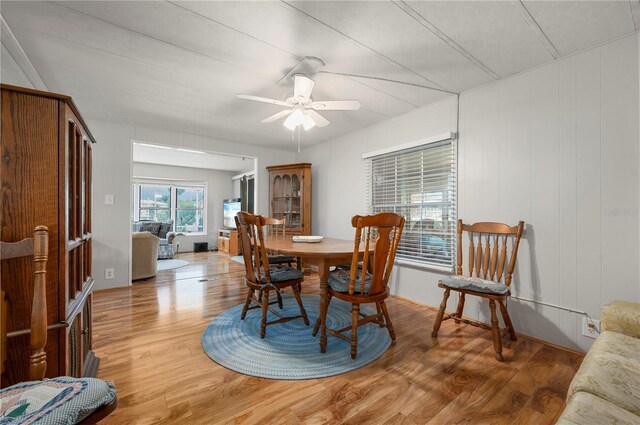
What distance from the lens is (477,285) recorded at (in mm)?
2035

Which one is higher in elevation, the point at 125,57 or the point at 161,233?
the point at 125,57

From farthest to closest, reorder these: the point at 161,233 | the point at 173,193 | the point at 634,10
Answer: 1. the point at 173,193
2. the point at 161,233
3. the point at 634,10

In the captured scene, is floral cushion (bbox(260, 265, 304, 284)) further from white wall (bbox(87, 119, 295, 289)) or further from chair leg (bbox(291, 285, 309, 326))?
white wall (bbox(87, 119, 295, 289))

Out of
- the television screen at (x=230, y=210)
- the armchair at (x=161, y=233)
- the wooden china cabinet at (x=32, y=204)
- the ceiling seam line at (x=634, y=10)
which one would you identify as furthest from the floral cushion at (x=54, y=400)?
the television screen at (x=230, y=210)

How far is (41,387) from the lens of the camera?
33.5 inches

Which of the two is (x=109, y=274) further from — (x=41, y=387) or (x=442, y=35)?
(x=442, y=35)

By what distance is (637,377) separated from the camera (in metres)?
1.05

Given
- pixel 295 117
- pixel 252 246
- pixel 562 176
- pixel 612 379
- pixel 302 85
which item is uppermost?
pixel 302 85

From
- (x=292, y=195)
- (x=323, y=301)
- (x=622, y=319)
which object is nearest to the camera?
(x=622, y=319)

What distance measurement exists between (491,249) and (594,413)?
70.4 inches

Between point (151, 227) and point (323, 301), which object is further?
point (151, 227)

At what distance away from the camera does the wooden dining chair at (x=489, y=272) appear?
6.48 ft

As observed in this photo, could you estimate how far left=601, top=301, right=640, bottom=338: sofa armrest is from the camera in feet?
4.60

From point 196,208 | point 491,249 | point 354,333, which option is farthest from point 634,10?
point 196,208
